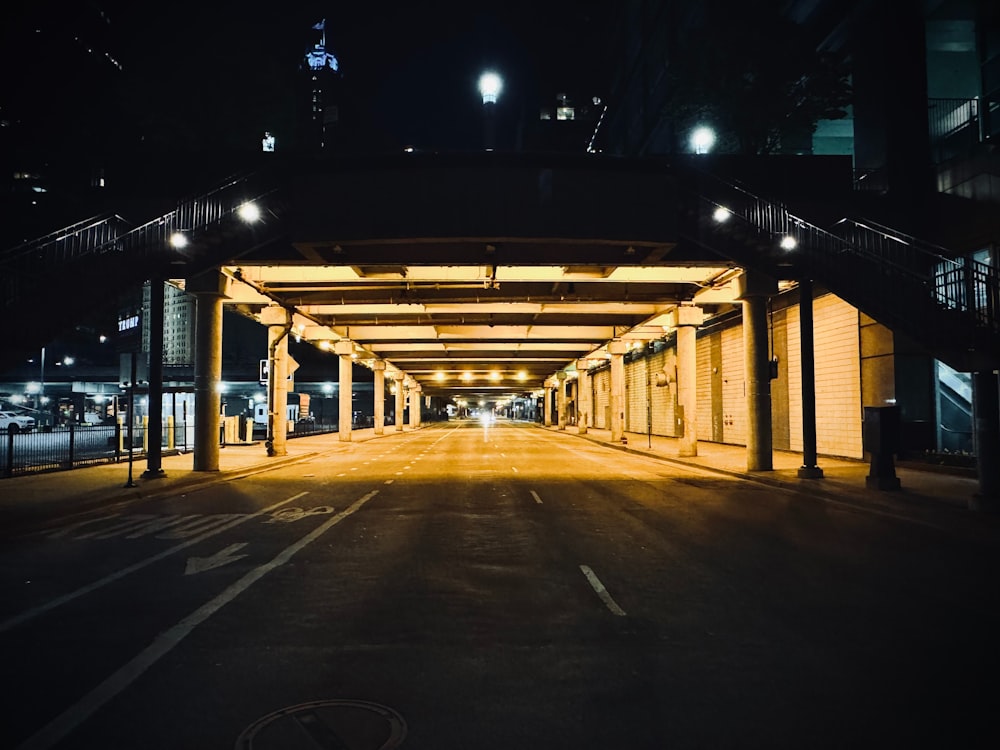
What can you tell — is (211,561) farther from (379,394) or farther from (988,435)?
(379,394)

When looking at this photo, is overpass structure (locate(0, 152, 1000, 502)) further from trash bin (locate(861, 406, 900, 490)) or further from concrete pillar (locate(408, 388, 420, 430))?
concrete pillar (locate(408, 388, 420, 430))

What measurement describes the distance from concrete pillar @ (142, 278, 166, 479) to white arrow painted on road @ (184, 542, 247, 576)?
36.1 ft

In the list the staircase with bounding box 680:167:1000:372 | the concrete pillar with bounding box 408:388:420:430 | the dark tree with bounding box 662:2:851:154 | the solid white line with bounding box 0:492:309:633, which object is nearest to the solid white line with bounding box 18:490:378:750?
the solid white line with bounding box 0:492:309:633

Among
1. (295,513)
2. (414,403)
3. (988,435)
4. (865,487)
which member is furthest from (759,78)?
(414,403)

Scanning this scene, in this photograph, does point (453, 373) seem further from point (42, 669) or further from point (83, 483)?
point (42, 669)

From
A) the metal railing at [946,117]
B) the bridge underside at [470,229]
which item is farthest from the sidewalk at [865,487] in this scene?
the metal railing at [946,117]

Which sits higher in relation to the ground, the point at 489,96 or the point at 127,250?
the point at 489,96

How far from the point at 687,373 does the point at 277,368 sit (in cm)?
1890

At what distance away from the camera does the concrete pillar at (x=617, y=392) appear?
145 feet

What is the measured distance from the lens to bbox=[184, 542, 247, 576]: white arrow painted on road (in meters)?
8.93

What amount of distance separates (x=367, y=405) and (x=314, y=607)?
381 ft

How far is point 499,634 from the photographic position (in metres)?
6.21

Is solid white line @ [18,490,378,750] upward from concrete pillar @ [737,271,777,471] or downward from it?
downward

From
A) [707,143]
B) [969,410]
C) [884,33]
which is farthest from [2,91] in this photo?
[969,410]
